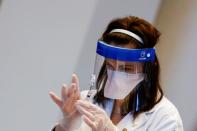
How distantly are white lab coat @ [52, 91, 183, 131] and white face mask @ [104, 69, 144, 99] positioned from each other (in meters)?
0.12

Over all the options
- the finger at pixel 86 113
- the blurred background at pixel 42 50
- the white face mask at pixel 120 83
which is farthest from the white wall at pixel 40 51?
the finger at pixel 86 113

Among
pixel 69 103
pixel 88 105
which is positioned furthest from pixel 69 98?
pixel 88 105

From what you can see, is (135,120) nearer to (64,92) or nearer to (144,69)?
(144,69)

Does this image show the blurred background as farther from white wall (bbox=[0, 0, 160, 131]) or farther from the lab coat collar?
the lab coat collar

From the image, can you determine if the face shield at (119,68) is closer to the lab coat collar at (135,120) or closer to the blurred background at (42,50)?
the lab coat collar at (135,120)

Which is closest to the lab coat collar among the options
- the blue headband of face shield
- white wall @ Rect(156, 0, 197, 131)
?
the blue headband of face shield

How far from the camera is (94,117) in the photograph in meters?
1.31

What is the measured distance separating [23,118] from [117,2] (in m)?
0.79

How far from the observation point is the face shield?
1.39 metres

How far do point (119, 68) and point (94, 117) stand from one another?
0.73 ft

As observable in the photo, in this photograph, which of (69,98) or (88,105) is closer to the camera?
(88,105)

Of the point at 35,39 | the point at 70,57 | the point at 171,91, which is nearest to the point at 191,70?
the point at 171,91

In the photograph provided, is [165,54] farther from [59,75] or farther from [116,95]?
[116,95]

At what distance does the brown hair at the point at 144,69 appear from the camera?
1452mm
